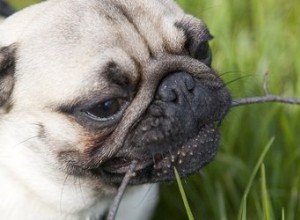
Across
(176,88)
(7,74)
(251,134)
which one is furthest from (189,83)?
(251,134)

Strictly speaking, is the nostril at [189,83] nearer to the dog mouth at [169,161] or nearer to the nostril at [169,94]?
the nostril at [169,94]

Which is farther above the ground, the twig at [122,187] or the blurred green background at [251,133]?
the twig at [122,187]

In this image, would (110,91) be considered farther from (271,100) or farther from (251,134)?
(251,134)

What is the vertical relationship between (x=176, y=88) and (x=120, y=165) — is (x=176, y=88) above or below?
above

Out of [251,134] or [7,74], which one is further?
[251,134]

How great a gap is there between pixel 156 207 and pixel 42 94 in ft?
3.28

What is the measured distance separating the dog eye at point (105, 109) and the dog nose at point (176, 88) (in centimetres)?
15

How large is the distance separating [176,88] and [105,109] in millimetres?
251

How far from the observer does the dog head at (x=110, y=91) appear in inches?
103

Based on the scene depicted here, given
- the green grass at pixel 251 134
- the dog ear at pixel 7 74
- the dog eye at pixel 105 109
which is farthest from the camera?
the green grass at pixel 251 134

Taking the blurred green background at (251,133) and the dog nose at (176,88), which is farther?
the blurred green background at (251,133)

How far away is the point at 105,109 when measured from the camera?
2.61m

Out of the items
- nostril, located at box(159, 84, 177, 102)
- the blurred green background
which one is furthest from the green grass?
nostril, located at box(159, 84, 177, 102)

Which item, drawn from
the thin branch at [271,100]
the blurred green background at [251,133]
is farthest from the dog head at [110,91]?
the blurred green background at [251,133]
